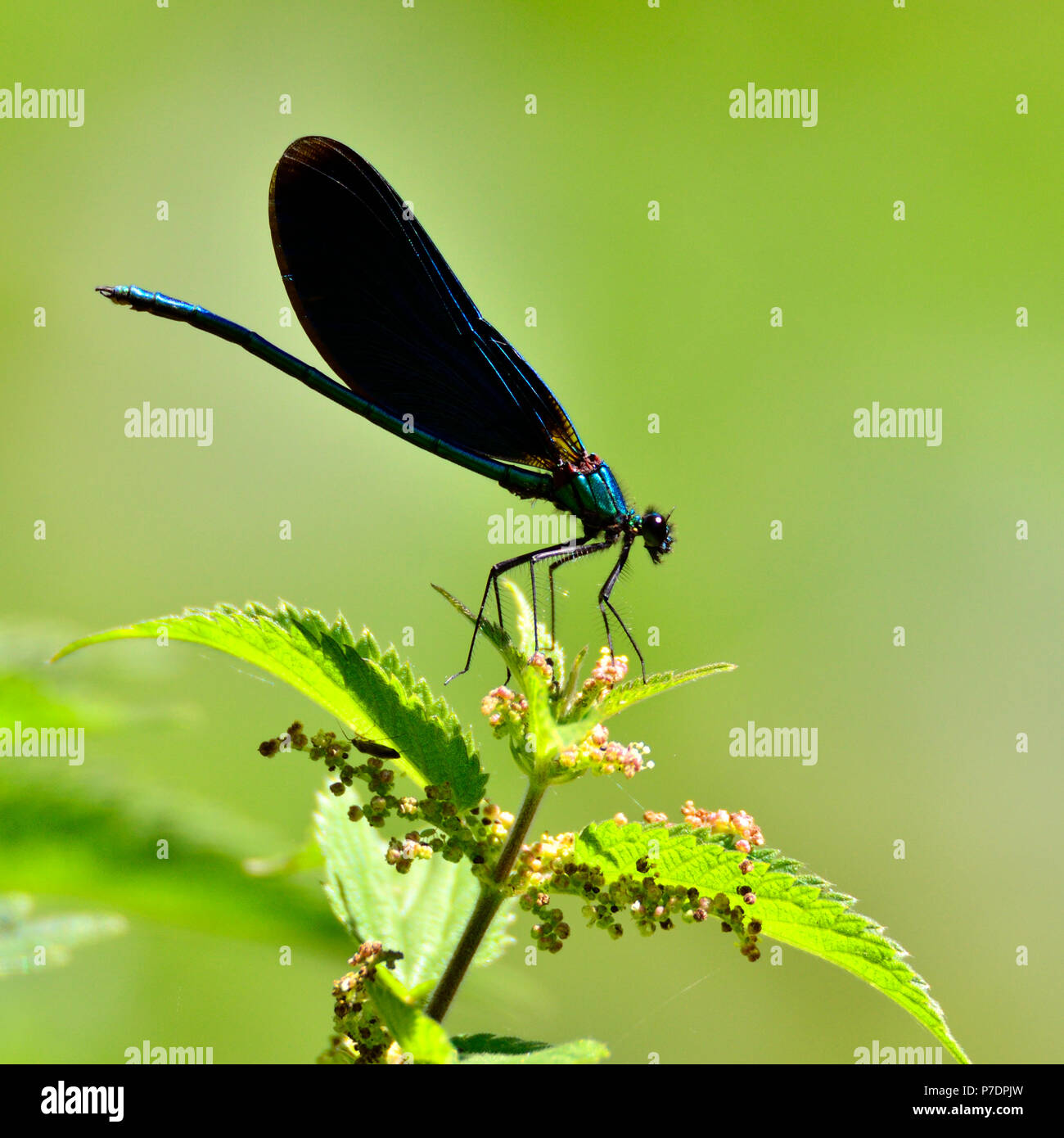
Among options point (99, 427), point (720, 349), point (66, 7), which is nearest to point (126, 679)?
point (99, 427)

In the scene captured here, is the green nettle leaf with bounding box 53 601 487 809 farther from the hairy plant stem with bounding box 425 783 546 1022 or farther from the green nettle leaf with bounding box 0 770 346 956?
the green nettle leaf with bounding box 0 770 346 956

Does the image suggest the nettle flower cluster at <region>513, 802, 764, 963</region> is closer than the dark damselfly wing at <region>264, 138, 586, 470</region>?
Yes

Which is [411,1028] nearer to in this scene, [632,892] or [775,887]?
[632,892]

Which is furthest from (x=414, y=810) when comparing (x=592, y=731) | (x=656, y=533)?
(x=656, y=533)

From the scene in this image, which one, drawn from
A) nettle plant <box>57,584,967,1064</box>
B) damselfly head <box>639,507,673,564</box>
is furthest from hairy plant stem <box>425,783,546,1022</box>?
→ damselfly head <box>639,507,673,564</box>

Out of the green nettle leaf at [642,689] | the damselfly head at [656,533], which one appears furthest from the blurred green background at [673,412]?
the green nettle leaf at [642,689]

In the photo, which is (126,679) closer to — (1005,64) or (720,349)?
(720,349)

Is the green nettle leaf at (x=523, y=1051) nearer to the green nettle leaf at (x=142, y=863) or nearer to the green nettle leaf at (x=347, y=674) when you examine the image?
the green nettle leaf at (x=347, y=674)
